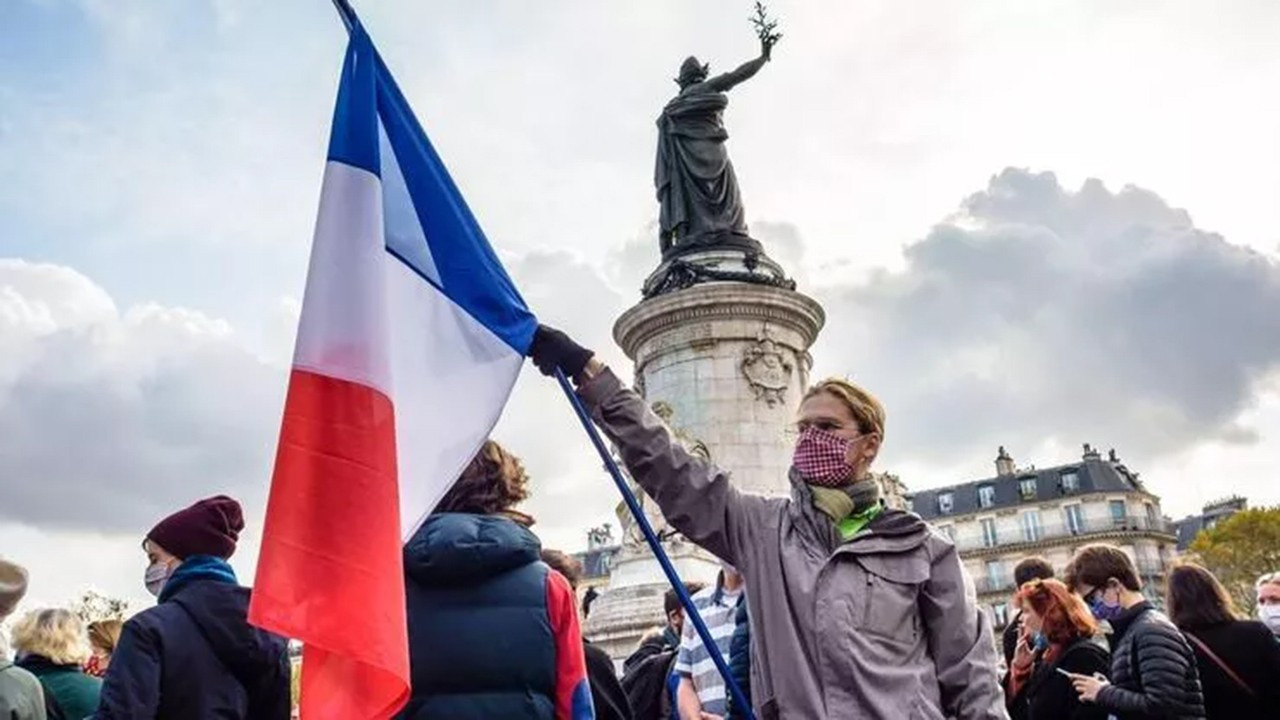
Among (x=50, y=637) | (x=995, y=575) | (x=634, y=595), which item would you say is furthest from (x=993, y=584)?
(x=50, y=637)

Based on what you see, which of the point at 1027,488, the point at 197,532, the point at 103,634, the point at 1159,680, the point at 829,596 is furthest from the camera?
the point at 1027,488

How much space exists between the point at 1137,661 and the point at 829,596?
118 inches

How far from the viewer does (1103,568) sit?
625cm

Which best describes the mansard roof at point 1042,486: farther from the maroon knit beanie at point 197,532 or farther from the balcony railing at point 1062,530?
the maroon knit beanie at point 197,532

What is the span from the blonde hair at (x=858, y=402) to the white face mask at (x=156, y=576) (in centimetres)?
289

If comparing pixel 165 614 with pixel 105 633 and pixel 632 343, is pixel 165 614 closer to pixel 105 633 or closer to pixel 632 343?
pixel 105 633

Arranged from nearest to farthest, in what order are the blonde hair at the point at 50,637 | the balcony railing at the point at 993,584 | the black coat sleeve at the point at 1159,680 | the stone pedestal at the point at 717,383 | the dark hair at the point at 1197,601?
the black coat sleeve at the point at 1159,680 → the blonde hair at the point at 50,637 → the dark hair at the point at 1197,601 → the stone pedestal at the point at 717,383 → the balcony railing at the point at 993,584

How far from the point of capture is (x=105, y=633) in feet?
21.8

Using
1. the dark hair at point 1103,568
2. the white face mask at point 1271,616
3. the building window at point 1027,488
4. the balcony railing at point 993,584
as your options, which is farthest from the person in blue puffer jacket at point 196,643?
the building window at point 1027,488

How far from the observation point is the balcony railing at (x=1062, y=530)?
6112cm

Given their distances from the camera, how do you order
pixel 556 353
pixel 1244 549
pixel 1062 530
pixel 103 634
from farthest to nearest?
pixel 1062 530 → pixel 1244 549 → pixel 103 634 → pixel 556 353

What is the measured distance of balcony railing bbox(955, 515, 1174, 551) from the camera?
6112 cm

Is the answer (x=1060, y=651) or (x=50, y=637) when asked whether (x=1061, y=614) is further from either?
(x=50, y=637)

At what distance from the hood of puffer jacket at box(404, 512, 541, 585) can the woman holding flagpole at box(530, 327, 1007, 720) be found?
0.48m
